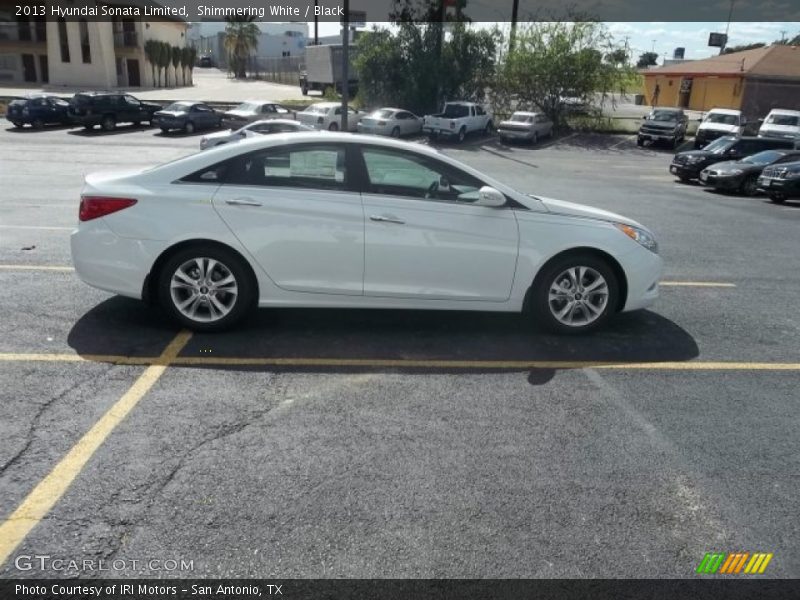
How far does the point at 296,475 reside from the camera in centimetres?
336

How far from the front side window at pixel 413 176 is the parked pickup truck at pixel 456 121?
27.3 meters

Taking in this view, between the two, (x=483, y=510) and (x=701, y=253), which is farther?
(x=701, y=253)

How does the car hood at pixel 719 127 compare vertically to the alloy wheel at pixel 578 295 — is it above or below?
above

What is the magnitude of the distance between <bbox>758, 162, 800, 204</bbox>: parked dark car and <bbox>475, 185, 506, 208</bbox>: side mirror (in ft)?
44.5

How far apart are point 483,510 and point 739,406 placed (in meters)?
2.31

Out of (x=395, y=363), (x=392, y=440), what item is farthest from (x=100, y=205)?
(x=392, y=440)

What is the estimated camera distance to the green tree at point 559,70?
36188mm

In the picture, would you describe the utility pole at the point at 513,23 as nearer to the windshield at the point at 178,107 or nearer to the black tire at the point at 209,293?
the windshield at the point at 178,107

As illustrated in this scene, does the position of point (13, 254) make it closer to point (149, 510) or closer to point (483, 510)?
point (149, 510)

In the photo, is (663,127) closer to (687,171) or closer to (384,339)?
(687,171)

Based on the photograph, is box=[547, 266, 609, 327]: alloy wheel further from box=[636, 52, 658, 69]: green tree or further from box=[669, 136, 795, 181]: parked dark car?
box=[636, 52, 658, 69]: green tree

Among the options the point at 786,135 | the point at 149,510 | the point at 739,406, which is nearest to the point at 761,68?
the point at 786,135

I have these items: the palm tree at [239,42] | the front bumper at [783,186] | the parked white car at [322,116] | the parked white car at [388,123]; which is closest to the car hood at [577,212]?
the front bumper at [783,186]

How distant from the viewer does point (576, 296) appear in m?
5.44
